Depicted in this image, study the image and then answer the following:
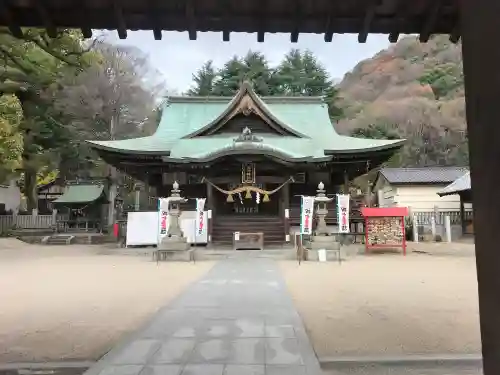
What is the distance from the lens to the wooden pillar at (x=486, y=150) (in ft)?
5.23

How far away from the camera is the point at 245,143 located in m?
18.5

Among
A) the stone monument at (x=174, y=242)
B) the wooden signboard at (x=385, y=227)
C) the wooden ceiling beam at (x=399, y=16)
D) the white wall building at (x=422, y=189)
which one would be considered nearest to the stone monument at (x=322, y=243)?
the wooden signboard at (x=385, y=227)

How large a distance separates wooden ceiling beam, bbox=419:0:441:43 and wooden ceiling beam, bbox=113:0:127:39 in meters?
2.97

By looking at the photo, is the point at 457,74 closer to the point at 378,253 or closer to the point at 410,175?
the point at 410,175

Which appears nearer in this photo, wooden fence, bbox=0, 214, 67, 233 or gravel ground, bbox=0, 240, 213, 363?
gravel ground, bbox=0, 240, 213, 363

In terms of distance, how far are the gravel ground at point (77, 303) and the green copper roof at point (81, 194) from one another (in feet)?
60.0

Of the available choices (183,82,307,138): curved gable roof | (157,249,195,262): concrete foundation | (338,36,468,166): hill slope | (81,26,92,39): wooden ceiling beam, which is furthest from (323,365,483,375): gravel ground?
(338,36,468,166): hill slope

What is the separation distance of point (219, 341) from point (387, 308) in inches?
127

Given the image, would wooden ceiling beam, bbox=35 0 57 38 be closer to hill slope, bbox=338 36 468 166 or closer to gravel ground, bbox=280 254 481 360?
gravel ground, bbox=280 254 481 360

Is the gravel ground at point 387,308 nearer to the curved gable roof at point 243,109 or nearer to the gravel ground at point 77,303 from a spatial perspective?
the gravel ground at point 77,303

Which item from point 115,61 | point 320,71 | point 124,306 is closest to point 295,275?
point 124,306

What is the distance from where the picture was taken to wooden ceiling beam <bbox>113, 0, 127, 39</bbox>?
12.7ft

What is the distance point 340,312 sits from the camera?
245 inches

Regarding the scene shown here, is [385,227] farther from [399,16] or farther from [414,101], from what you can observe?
[414,101]
